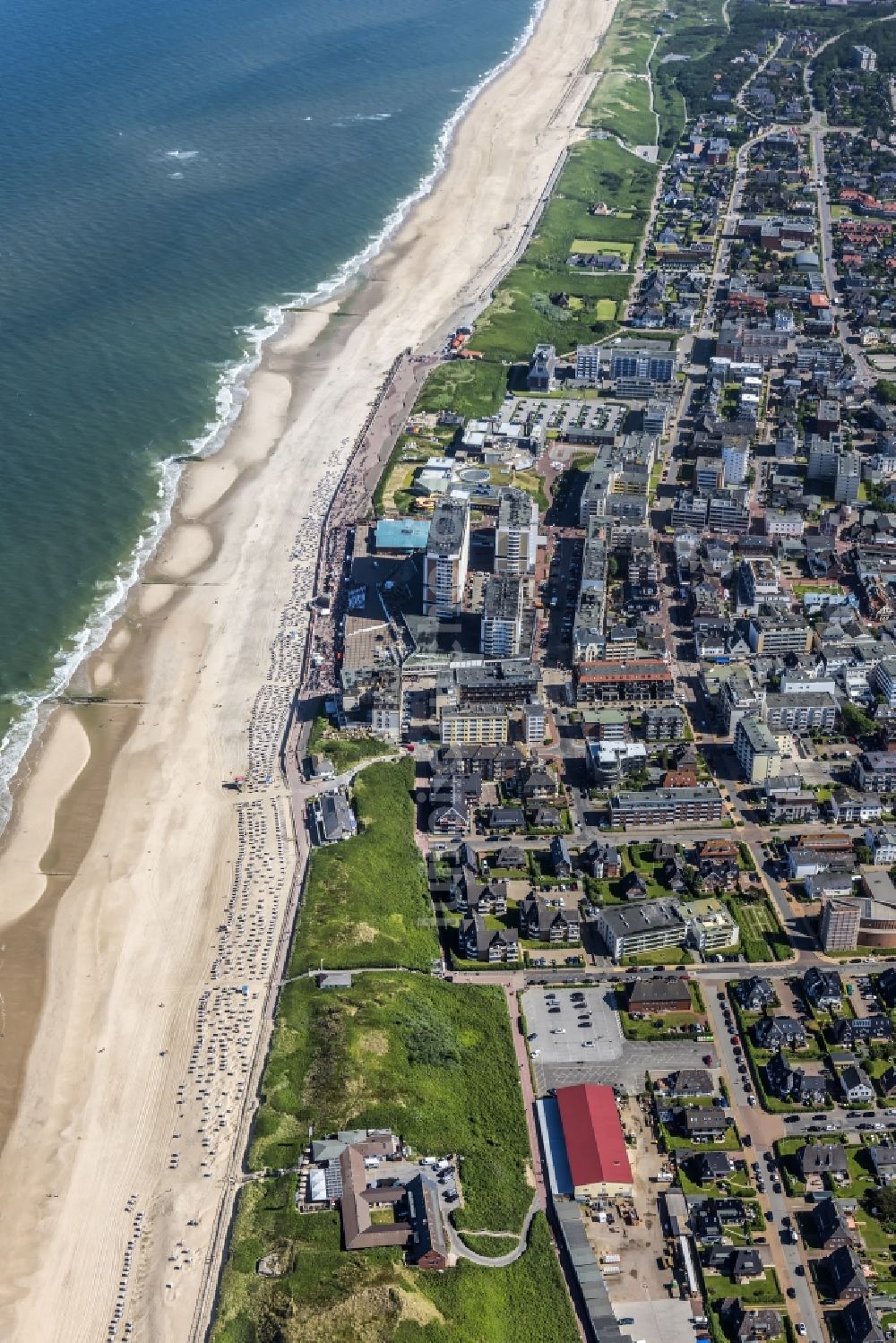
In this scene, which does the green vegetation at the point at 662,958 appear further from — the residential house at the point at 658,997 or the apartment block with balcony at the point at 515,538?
the apartment block with balcony at the point at 515,538

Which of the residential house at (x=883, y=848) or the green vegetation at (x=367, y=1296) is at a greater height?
the green vegetation at (x=367, y=1296)

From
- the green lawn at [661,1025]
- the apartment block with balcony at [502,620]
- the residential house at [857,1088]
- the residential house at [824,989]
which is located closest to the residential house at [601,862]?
the green lawn at [661,1025]

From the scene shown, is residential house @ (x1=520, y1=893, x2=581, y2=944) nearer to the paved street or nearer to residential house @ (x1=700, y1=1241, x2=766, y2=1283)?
the paved street

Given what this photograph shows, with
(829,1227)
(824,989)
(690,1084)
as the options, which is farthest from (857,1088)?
(829,1227)

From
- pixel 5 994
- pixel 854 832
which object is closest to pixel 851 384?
pixel 854 832

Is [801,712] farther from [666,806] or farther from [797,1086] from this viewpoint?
[797,1086]
